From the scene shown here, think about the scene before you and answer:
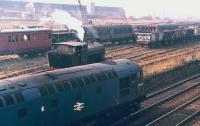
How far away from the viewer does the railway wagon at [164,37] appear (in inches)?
1941

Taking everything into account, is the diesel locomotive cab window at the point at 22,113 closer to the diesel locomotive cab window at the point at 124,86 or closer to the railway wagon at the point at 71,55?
the diesel locomotive cab window at the point at 124,86

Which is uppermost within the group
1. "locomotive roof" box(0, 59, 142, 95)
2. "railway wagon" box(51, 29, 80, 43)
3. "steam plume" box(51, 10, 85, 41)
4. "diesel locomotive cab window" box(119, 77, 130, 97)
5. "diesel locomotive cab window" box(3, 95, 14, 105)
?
"steam plume" box(51, 10, 85, 41)

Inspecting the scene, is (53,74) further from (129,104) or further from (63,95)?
(129,104)

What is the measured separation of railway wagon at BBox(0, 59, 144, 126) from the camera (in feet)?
43.1

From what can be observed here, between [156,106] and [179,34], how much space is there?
35.3 meters

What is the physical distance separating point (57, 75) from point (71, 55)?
7950 millimetres

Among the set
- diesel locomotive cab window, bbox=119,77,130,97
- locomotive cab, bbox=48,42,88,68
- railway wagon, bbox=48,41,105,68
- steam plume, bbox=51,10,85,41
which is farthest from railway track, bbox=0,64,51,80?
diesel locomotive cab window, bbox=119,77,130,97

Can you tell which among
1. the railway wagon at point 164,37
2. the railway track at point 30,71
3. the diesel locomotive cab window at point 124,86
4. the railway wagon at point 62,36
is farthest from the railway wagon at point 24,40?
the diesel locomotive cab window at point 124,86

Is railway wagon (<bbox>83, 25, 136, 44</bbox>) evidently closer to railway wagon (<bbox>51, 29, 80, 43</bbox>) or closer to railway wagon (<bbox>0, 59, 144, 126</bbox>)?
railway wagon (<bbox>51, 29, 80, 43</bbox>)

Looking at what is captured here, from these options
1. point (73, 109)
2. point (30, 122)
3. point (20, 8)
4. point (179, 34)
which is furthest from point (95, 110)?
point (20, 8)

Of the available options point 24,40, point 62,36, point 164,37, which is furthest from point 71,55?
point 164,37

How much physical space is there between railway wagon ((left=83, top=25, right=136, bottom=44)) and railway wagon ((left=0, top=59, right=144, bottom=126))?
90.7ft

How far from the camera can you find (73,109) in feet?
51.0

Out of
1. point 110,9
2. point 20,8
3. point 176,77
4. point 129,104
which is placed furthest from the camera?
point 110,9
